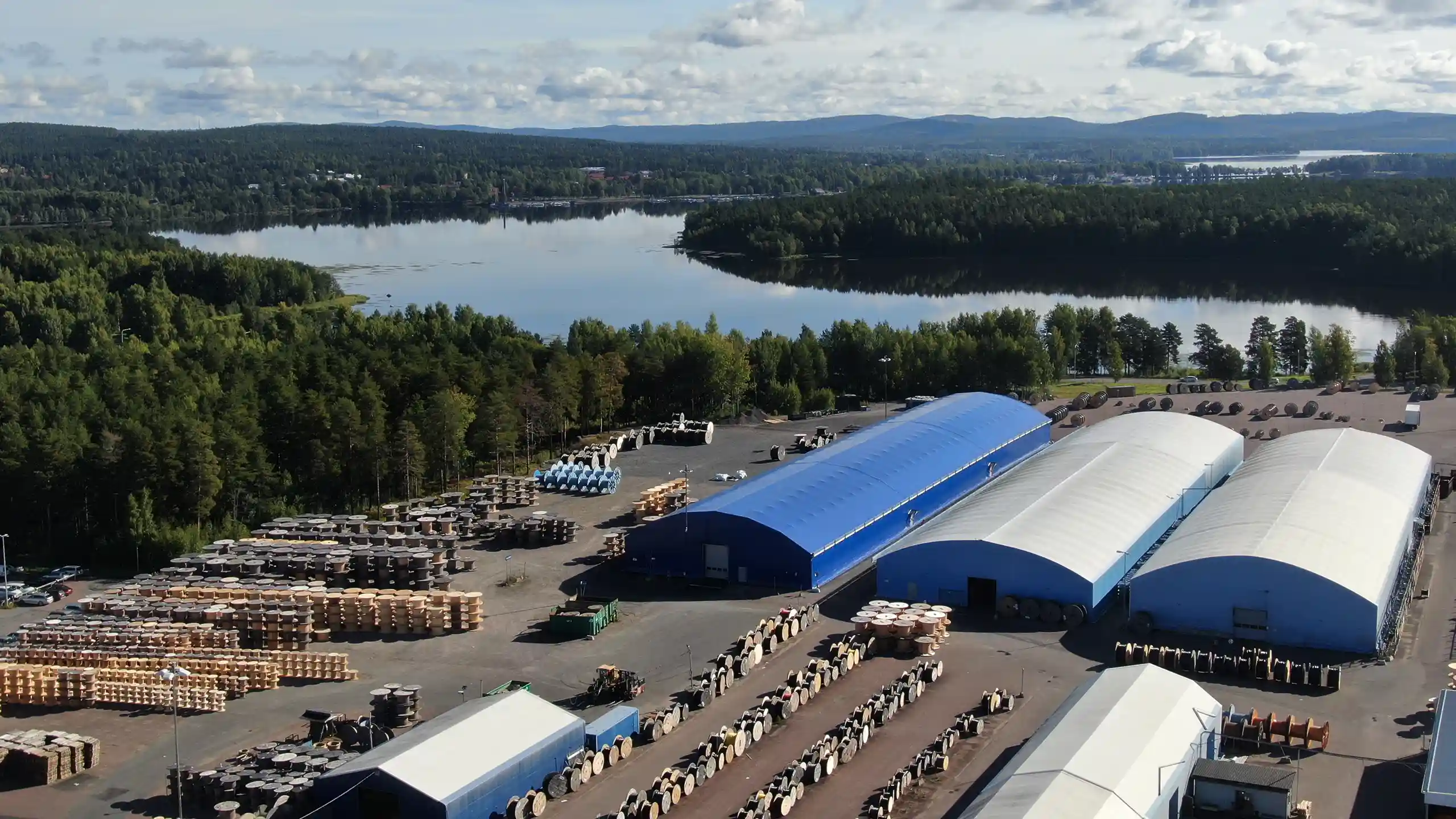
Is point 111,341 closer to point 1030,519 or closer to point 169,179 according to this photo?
point 1030,519

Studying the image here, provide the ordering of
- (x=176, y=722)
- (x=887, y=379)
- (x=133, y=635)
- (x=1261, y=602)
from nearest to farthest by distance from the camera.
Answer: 1. (x=176, y=722)
2. (x=1261, y=602)
3. (x=133, y=635)
4. (x=887, y=379)

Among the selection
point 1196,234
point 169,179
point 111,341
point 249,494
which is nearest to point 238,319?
point 111,341

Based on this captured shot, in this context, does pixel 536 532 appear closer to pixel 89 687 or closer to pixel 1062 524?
pixel 89 687

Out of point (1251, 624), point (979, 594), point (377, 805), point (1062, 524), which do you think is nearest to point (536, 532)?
point (979, 594)

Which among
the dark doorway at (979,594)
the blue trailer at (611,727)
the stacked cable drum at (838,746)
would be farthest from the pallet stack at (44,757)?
the dark doorway at (979,594)

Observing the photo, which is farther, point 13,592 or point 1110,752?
point 13,592

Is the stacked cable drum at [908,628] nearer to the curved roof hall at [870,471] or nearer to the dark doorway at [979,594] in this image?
the dark doorway at [979,594]
